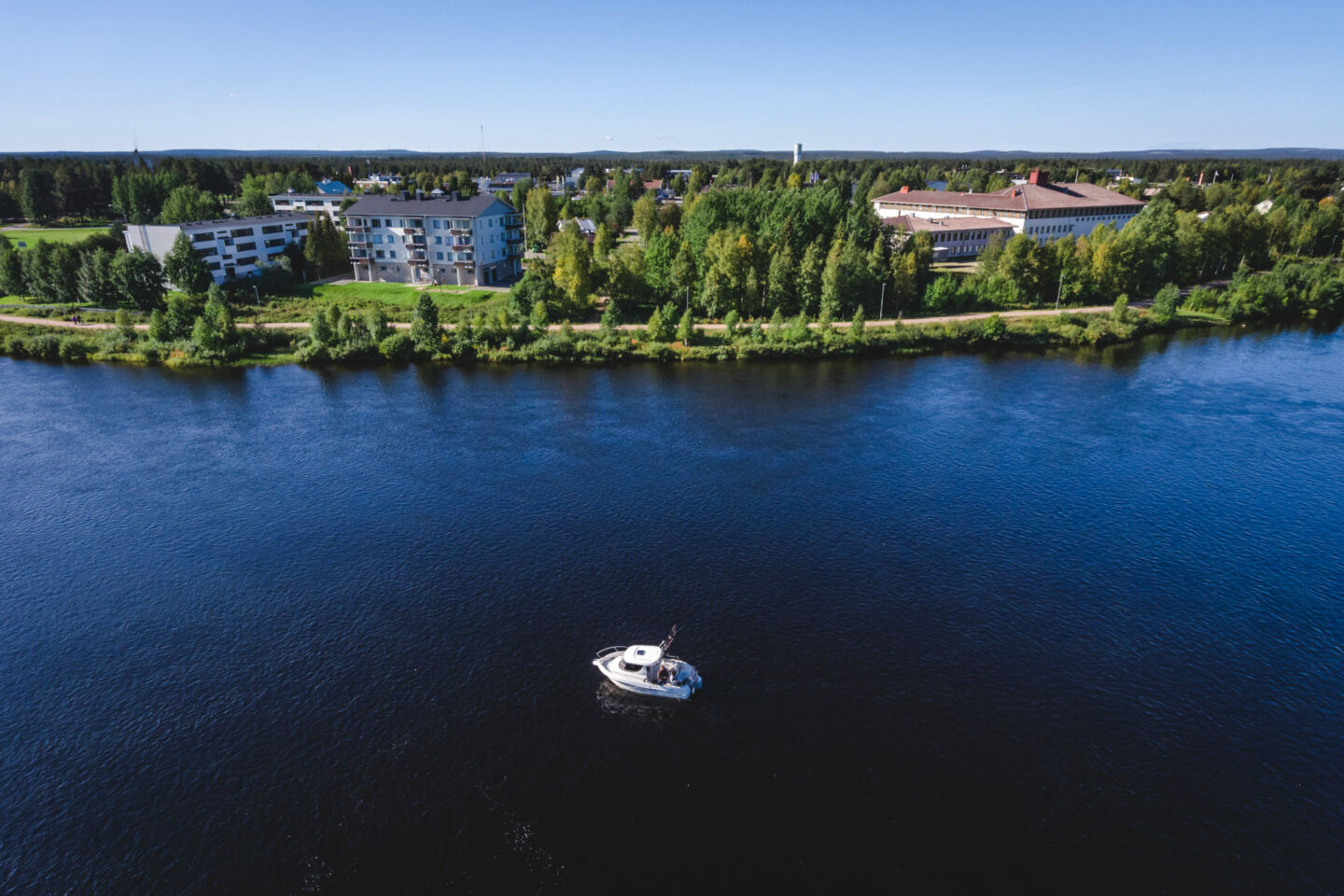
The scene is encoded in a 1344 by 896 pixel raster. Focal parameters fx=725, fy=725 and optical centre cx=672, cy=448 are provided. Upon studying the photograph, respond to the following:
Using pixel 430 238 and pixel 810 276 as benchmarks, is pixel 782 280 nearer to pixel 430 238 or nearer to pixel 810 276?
pixel 810 276

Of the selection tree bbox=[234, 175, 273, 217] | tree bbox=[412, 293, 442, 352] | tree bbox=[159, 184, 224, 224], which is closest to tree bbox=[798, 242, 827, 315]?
tree bbox=[412, 293, 442, 352]

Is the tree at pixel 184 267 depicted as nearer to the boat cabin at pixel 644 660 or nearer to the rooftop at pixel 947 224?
the boat cabin at pixel 644 660

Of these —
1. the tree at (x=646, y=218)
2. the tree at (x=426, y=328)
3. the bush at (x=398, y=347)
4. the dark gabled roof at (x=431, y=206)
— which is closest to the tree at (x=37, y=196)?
the dark gabled roof at (x=431, y=206)

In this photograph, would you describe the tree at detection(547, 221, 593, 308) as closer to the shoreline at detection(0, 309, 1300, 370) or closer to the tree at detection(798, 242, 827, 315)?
the shoreline at detection(0, 309, 1300, 370)

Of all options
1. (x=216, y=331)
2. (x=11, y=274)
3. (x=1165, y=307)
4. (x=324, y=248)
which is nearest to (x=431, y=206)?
(x=324, y=248)

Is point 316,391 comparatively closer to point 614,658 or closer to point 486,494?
point 486,494

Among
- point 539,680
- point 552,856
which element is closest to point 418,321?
point 539,680
